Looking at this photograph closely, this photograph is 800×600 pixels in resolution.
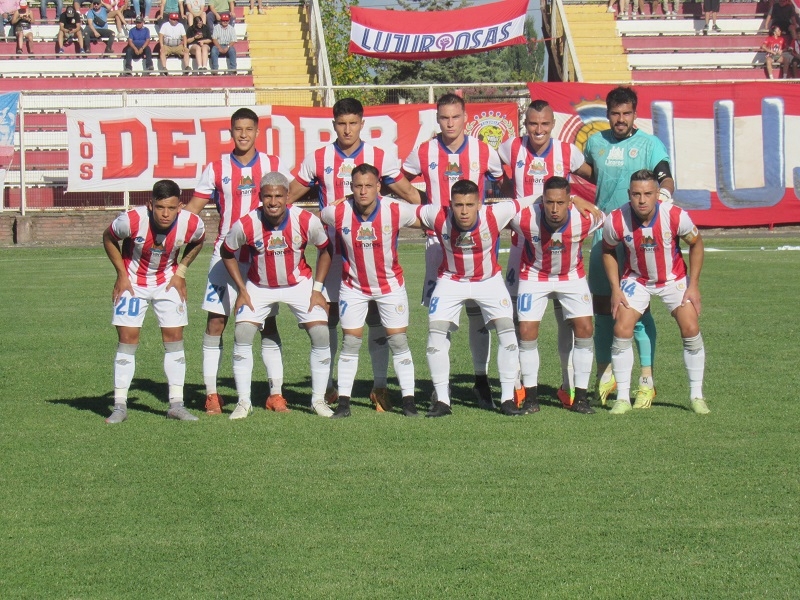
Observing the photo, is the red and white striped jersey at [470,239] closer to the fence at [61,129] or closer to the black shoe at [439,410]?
the black shoe at [439,410]

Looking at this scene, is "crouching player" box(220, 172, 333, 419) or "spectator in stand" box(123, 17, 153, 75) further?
"spectator in stand" box(123, 17, 153, 75)

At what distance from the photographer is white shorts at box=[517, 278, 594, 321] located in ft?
27.9

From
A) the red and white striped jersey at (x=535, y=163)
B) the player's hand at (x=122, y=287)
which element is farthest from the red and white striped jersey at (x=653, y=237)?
the player's hand at (x=122, y=287)

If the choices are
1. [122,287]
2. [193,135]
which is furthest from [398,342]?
[193,135]

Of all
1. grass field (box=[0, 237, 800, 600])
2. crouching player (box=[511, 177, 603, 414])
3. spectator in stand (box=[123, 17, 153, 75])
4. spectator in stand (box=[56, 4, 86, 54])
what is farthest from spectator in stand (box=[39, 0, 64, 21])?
crouching player (box=[511, 177, 603, 414])

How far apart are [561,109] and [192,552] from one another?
20027mm

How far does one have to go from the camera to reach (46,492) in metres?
6.36

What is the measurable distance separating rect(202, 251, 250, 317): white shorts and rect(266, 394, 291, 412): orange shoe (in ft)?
2.34

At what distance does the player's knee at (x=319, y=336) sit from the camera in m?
8.41

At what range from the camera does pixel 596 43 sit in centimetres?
3023

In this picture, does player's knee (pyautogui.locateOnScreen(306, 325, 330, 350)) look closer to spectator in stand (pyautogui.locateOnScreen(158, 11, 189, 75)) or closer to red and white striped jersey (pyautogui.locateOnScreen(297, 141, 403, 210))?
red and white striped jersey (pyautogui.locateOnScreen(297, 141, 403, 210))

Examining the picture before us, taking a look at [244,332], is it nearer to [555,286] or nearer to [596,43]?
[555,286]

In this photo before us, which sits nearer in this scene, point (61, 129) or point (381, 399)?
point (381, 399)

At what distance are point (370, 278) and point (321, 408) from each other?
3.26 feet
